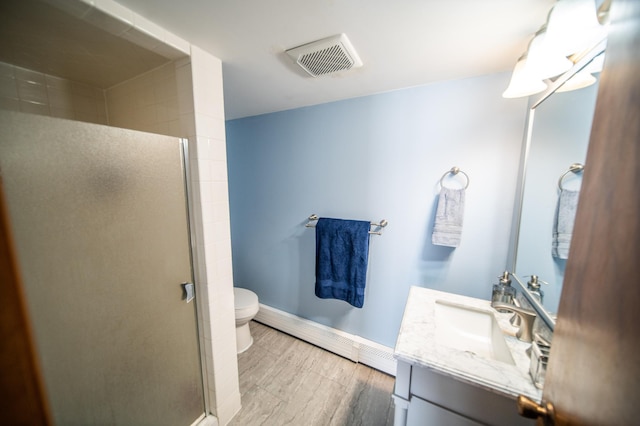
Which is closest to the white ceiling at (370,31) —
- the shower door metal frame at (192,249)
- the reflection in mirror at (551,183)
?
the reflection in mirror at (551,183)

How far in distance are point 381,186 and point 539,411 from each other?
123 centimetres

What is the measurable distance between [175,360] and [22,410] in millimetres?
983

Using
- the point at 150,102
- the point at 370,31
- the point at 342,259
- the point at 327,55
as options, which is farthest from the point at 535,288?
the point at 150,102

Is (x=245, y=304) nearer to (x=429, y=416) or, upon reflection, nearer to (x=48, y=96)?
(x=429, y=416)

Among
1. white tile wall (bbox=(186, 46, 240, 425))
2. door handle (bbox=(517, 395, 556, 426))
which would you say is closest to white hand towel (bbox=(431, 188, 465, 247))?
door handle (bbox=(517, 395, 556, 426))

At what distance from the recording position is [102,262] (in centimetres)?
78

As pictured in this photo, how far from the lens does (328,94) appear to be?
1500 millimetres

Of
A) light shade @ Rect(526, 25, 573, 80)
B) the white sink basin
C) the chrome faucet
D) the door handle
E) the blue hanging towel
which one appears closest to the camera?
the door handle

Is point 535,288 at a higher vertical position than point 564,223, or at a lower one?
lower

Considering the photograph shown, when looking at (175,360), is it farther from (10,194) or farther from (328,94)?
(328,94)

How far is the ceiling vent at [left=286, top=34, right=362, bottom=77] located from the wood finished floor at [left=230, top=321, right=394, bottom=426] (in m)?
2.06

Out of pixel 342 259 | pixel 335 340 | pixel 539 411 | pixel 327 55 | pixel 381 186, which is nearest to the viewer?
pixel 539 411

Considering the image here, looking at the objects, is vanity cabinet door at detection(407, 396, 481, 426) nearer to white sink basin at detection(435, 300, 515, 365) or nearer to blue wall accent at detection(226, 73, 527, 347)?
white sink basin at detection(435, 300, 515, 365)

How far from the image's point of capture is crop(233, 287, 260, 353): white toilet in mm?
1666
